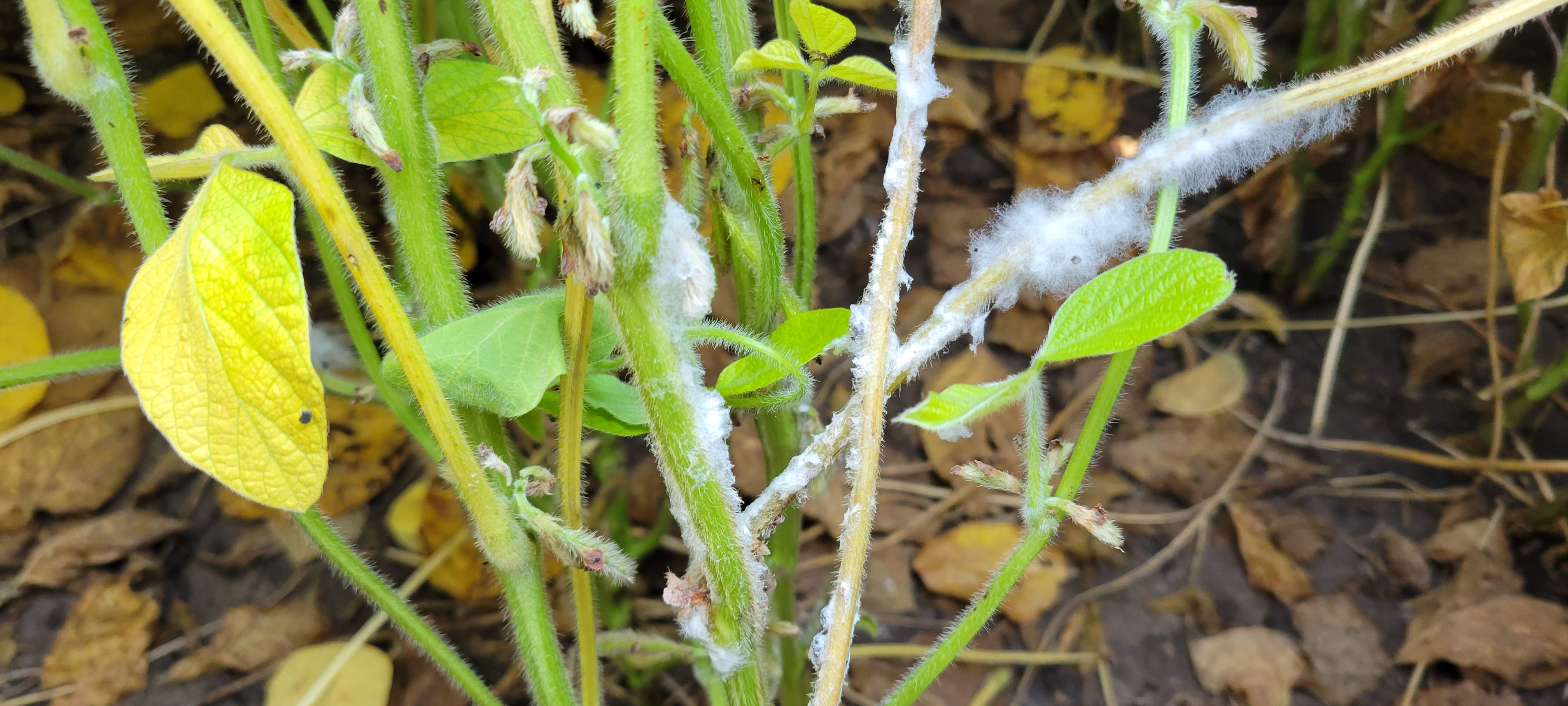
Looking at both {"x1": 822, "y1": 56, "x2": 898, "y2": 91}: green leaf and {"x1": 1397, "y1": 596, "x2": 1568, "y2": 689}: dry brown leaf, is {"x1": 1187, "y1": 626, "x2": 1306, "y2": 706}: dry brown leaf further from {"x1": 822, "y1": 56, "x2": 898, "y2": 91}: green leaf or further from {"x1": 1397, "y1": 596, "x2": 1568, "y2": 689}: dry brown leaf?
{"x1": 822, "y1": 56, "x2": 898, "y2": 91}: green leaf

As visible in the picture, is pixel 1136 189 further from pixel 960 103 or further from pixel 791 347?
pixel 960 103

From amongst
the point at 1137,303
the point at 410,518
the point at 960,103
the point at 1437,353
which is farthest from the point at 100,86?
the point at 1437,353

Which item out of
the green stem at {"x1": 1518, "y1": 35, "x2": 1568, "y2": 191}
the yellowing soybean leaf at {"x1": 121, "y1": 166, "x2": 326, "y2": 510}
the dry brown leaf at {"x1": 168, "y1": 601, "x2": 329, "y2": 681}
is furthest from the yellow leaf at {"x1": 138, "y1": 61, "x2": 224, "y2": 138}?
the green stem at {"x1": 1518, "y1": 35, "x2": 1568, "y2": 191}

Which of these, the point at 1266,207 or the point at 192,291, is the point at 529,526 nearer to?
the point at 192,291

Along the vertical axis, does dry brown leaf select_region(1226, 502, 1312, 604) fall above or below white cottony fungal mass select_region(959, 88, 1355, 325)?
below

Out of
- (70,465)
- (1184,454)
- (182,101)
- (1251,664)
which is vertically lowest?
(1251,664)

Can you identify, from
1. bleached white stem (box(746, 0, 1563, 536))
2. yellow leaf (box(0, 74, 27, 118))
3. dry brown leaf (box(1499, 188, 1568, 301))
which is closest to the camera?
bleached white stem (box(746, 0, 1563, 536))

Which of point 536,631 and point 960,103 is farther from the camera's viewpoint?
point 960,103
